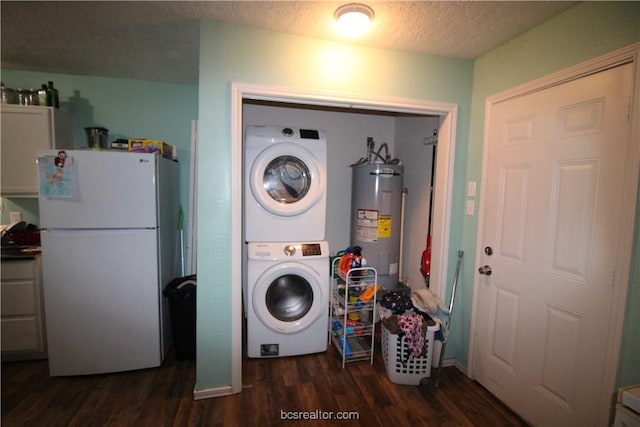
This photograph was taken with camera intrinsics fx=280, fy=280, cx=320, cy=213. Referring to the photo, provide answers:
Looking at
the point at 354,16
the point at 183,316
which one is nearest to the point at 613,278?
the point at 354,16

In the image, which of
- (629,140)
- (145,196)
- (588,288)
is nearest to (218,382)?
(145,196)

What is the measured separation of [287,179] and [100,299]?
61.0 inches

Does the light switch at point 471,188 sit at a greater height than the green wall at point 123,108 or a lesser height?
lesser

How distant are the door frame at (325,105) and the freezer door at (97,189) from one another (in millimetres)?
685

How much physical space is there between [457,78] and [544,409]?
2.11m

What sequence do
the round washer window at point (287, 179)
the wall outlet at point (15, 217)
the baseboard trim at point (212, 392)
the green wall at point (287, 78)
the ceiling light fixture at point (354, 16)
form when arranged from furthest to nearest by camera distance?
the wall outlet at point (15, 217) < the round washer window at point (287, 179) < the baseboard trim at point (212, 392) < the green wall at point (287, 78) < the ceiling light fixture at point (354, 16)

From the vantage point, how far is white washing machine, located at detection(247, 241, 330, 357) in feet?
6.92

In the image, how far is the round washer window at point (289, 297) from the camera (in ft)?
7.38

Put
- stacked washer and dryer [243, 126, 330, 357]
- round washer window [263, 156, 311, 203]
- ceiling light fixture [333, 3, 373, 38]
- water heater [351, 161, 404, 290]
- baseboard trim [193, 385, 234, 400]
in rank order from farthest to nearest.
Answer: water heater [351, 161, 404, 290] → round washer window [263, 156, 311, 203] → stacked washer and dryer [243, 126, 330, 357] → baseboard trim [193, 385, 234, 400] → ceiling light fixture [333, 3, 373, 38]

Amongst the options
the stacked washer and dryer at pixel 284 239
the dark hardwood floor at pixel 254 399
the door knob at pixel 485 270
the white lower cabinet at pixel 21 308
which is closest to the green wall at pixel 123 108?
the white lower cabinet at pixel 21 308

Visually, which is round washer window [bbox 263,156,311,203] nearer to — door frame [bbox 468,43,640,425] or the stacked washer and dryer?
the stacked washer and dryer

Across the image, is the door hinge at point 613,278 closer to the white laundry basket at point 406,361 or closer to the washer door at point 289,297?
the white laundry basket at point 406,361

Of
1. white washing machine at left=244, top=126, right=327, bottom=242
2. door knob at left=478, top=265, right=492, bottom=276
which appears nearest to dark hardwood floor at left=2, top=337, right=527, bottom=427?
door knob at left=478, top=265, right=492, bottom=276

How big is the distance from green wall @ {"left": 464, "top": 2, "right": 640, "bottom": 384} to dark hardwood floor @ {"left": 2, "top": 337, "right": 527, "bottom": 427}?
444 mm
